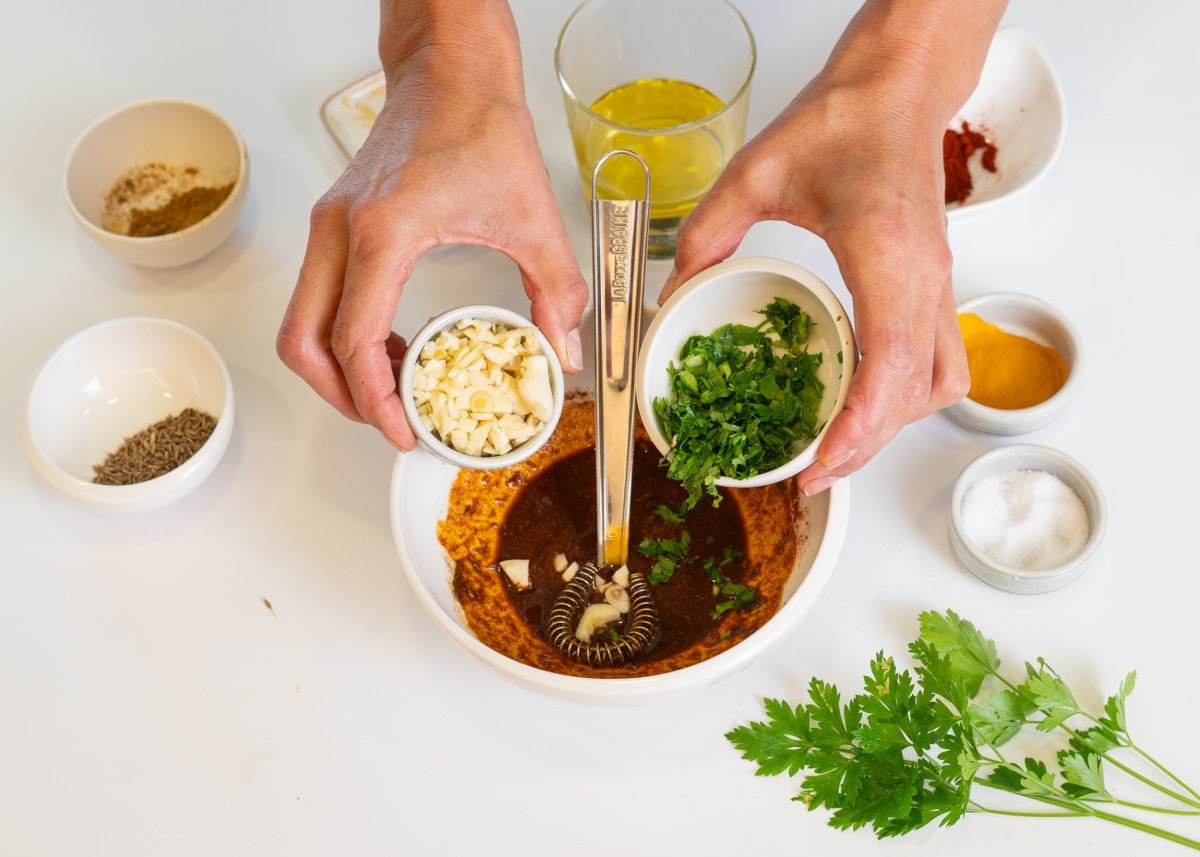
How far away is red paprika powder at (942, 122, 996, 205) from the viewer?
1.63 m

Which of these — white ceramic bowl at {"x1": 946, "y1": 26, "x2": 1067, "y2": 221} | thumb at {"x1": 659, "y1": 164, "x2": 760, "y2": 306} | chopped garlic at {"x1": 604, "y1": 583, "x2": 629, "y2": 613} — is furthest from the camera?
white ceramic bowl at {"x1": 946, "y1": 26, "x2": 1067, "y2": 221}

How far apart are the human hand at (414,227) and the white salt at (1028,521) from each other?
0.57 meters

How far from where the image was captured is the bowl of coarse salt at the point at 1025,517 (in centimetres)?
135

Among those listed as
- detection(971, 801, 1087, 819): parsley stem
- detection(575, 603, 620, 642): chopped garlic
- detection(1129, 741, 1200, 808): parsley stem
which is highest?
detection(575, 603, 620, 642): chopped garlic

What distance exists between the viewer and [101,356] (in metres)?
1.57

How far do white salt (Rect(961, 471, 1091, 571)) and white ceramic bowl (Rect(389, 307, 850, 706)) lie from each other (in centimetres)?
24

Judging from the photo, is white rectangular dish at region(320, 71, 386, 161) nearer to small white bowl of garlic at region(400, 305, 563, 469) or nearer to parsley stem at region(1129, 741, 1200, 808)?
small white bowl of garlic at region(400, 305, 563, 469)

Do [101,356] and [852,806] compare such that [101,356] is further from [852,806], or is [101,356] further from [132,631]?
[852,806]

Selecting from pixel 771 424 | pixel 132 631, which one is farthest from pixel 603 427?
pixel 132 631

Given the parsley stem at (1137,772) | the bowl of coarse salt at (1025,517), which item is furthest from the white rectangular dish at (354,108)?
the parsley stem at (1137,772)

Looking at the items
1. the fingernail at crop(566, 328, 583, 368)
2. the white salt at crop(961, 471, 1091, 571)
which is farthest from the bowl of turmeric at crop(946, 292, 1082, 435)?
the fingernail at crop(566, 328, 583, 368)

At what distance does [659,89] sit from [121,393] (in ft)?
3.06

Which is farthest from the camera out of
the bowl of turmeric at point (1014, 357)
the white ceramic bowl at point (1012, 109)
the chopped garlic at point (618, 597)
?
the white ceramic bowl at point (1012, 109)

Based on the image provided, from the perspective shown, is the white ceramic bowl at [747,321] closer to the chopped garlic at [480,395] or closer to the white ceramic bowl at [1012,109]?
the chopped garlic at [480,395]
